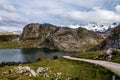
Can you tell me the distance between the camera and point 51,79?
5022cm

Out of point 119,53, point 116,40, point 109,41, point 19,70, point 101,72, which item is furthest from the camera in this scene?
point 109,41

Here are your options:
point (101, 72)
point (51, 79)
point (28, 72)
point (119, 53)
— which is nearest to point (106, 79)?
point (101, 72)

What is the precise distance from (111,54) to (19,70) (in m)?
32.9

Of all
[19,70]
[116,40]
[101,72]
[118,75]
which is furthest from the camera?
[116,40]

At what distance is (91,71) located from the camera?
5716 centimetres

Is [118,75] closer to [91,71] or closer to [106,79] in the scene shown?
[106,79]

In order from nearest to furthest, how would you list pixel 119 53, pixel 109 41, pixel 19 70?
pixel 19 70
pixel 119 53
pixel 109 41

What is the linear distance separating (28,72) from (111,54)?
111 feet

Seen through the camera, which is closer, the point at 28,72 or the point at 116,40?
the point at 28,72

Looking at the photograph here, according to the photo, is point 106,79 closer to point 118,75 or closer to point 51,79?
point 118,75

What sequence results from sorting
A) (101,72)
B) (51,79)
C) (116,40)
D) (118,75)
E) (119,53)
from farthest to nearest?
(116,40) → (119,53) → (101,72) → (51,79) → (118,75)

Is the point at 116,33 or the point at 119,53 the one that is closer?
the point at 119,53

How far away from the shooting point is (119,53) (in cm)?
7700

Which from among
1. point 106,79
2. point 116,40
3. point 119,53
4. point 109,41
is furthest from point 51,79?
point 109,41
